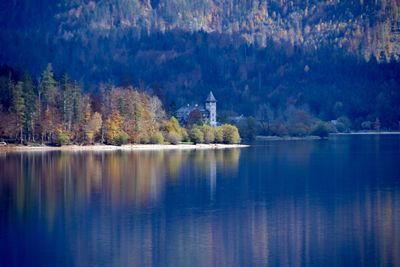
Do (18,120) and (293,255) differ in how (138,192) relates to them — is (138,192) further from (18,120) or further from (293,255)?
(18,120)

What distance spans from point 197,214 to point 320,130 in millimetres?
112326

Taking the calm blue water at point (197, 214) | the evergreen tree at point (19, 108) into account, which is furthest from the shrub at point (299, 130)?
the calm blue water at point (197, 214)

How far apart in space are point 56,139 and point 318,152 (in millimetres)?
34838

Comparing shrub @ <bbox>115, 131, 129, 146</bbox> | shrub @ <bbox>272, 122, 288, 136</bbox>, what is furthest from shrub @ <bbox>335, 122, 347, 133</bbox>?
shrub @ <bbox>115, 131, 129, 146</bbox>

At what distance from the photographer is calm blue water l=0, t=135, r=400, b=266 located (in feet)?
123

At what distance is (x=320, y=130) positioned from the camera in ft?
519

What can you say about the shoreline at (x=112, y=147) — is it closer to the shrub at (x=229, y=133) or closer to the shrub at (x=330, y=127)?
the shrub at (x=229, y=133)

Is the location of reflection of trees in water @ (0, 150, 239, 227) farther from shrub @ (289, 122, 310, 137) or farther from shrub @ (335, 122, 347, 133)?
shrub @ (335, 122, 347, 133)

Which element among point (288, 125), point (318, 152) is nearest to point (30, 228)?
point (318, 152)

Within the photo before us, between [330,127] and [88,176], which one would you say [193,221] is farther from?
[330,127]

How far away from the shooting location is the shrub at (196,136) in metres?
118

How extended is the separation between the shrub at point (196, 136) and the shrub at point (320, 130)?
150ft

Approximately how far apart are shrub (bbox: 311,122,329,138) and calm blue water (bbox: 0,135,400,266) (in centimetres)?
7441

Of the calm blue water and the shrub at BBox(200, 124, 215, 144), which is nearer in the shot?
the calm blue water
